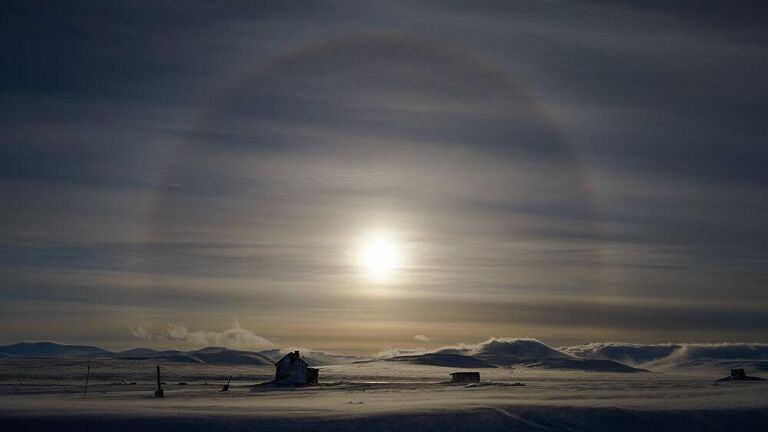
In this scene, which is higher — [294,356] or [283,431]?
[294,356]

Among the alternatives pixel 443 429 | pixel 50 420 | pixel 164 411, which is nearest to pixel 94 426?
pixel 50 420

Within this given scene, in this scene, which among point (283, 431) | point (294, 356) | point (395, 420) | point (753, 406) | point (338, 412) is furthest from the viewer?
point (294, 356)

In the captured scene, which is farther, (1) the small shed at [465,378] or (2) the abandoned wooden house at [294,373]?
(1) the small shed at [465,378]

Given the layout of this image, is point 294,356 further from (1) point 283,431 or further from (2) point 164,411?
(1) point 283,431

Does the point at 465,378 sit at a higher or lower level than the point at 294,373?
lower

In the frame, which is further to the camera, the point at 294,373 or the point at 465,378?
the point at 465,378

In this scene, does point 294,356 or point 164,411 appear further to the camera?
point 294,356

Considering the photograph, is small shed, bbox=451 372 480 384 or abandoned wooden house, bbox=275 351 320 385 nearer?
abandoned wooden house, bbox=275 351 320 385

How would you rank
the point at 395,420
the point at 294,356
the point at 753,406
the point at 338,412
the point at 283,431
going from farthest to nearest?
the point at 294,356
the point at 753,406
the point at 338,412
the point at 395,420
the point at 283,431
